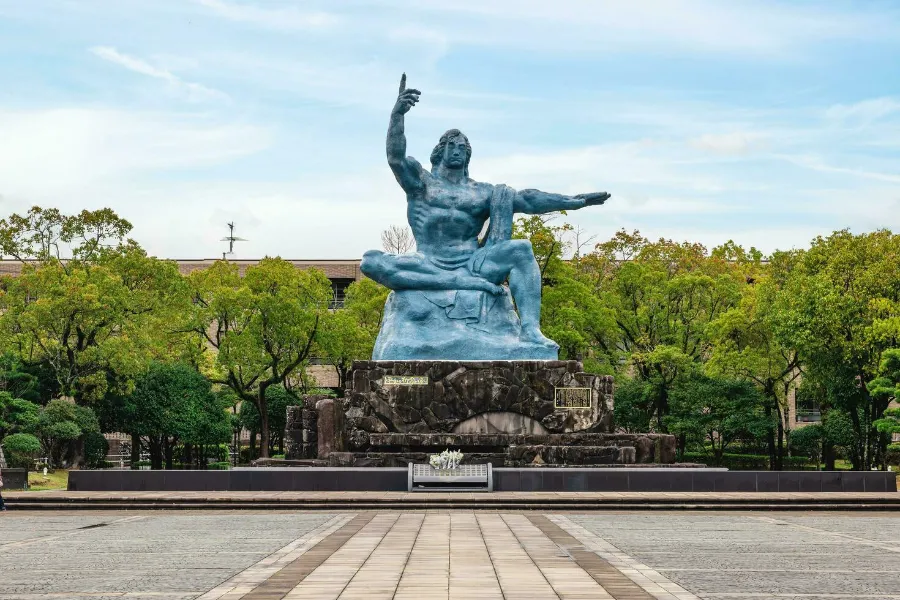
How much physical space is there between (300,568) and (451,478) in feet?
32.0

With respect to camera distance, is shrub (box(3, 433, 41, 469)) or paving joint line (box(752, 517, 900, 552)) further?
shrub (box(3, 433, 41, 469))

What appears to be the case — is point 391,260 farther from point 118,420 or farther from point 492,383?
point 118,420

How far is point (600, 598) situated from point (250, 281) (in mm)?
33457

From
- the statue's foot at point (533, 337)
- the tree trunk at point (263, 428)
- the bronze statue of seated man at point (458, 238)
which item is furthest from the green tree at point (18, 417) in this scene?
the statue's foot at point (533, 337)

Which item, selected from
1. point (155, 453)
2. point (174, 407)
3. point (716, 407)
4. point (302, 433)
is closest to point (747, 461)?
point (716, 407)

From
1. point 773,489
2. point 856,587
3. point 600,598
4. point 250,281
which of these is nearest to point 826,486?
point 773,489

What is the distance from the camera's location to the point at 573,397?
22.8 metres

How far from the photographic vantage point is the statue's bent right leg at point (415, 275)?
24172mm

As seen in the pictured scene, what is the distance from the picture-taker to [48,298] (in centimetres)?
3472

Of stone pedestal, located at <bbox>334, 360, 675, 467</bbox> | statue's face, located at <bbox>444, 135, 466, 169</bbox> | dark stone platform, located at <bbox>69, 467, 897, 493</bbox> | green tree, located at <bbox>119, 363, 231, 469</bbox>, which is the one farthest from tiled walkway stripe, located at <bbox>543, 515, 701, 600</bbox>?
green tree, located at <bbox>119, 363, 231, 469</bbox>

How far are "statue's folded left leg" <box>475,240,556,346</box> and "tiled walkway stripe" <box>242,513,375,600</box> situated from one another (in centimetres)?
1082

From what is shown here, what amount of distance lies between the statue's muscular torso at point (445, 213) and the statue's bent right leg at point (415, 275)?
0.61 metres

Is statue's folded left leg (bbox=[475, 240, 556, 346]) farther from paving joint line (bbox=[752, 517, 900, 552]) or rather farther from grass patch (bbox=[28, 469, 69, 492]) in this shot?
grass patch (bbox=[28, 469, 69, 492])

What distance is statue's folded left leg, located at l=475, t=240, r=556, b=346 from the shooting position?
2409cm
